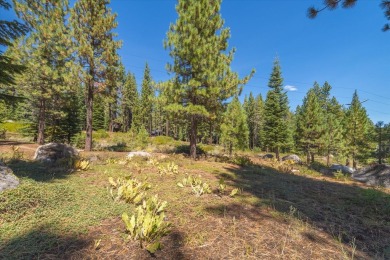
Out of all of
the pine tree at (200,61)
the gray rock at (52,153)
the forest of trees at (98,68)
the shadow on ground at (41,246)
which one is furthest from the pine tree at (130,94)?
the shadow on ground at (41,246)

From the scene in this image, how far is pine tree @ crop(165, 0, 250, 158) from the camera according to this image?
1276 centimetres

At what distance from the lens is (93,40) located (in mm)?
15625

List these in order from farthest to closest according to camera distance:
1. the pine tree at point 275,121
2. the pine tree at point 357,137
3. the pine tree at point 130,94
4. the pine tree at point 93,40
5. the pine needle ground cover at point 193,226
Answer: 1. the pine tree at point 130,94
2. the pine tree at point 357,137
3. the pine tree at point 275,121
4. the pine tree at point 93,40
5. the pine needle ground cover at point 193,226

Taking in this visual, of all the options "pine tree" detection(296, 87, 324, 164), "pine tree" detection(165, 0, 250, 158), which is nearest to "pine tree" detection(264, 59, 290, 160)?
"pine tree" detection(296, 87, 324, 164)

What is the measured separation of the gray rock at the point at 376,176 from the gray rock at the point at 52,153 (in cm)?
1569

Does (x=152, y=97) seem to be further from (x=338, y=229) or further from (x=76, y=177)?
(x=338, y=229)

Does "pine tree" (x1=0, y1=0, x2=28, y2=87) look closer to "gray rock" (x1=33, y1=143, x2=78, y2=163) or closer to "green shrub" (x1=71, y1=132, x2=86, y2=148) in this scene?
"gray rock" (x1=33, y1=143, x2=78, y2=163)

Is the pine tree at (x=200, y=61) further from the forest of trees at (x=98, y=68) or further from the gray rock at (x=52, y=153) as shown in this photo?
the gray rock at (x=52, y=153)

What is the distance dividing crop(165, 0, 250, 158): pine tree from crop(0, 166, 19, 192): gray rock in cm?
857

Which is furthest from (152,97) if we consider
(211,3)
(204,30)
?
(211,3)

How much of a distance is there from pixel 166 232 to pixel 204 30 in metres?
12.1

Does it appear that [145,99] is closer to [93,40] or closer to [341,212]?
[93,40]

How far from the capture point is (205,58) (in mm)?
12859

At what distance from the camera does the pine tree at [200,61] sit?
12.8 m
